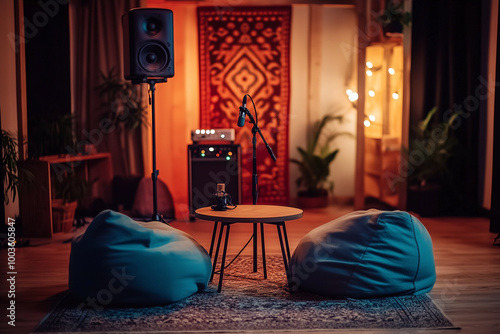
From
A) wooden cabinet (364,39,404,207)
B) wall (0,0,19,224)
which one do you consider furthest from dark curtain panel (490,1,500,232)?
wall (0,0,19,224)

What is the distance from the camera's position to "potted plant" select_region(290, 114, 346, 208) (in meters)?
6.12

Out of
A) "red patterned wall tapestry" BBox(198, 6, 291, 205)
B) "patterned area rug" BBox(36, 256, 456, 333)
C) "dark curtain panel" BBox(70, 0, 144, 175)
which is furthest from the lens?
"red patterned wall tapestry" BBox(198, 6, 291, 205)

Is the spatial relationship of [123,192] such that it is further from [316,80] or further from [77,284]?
[77,284]

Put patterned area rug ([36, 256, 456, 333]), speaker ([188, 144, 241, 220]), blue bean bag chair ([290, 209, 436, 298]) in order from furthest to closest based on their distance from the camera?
speaker ([188, 144, 241, 220]) → blue bean bag chair ([290, 209, 436, 298]) → patterned area rug ([36, 256, 456, 333])

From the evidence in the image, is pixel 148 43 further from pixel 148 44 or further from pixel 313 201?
pixel 313 201

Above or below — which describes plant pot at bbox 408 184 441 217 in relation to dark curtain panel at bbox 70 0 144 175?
below

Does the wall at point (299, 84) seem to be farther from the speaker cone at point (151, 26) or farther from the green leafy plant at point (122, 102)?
the speaker cone at point (151, 26)

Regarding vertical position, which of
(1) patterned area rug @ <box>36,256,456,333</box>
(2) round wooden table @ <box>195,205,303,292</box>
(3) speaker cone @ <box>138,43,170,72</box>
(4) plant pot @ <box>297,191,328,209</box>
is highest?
(3) speaker cone @ <box>138,43,170,72</box>

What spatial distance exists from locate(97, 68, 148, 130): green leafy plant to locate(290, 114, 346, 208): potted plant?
172 cm

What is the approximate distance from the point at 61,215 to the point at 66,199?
0.46ft

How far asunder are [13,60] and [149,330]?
3.16m

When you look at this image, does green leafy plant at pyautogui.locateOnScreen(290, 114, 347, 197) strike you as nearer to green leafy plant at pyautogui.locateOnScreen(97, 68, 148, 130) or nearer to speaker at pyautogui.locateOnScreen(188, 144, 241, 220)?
speaker at pyautogui.locateOnScreen(188, 144, 241, 220)

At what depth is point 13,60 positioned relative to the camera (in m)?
4.73

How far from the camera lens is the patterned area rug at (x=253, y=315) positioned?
2.50m
